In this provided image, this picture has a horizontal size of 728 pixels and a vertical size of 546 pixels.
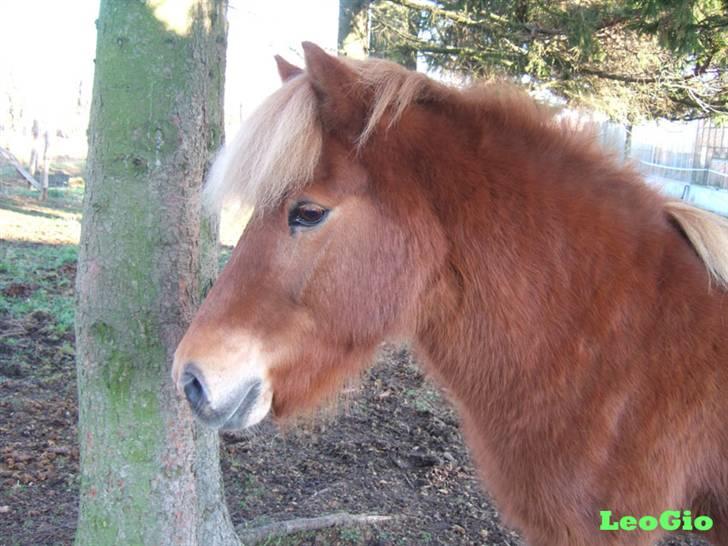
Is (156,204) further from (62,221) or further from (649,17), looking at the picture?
(62,221)

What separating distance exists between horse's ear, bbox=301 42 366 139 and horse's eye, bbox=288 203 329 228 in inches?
10.9

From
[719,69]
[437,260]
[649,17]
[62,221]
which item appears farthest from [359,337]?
[62,221]

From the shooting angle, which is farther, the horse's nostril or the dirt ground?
the dirt ground

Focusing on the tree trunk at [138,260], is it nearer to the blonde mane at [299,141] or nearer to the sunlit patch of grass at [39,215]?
the blonde mane at [299,141]

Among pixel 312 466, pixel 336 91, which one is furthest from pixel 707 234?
pixel 312 466

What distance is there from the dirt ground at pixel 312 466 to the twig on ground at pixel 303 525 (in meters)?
0.04

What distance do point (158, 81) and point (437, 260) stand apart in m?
1.23

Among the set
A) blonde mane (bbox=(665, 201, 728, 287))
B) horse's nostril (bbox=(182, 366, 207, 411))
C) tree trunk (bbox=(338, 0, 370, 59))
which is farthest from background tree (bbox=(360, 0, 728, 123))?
horse's nostril (bbox=(182, 366, 207, 411))

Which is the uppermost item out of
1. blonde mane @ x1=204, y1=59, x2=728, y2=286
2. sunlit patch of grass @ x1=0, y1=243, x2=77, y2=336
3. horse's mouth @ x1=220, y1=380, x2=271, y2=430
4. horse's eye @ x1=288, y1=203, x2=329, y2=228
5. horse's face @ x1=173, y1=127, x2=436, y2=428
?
blonde mane @ x1=204, y1=59, x2=728, y2=286

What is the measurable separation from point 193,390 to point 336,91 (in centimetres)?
104

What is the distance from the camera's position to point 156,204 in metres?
2.23

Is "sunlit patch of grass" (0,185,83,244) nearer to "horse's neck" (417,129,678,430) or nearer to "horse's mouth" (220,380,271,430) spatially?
"horse's mouth" (220,380,271,430)

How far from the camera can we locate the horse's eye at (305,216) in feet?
6.26

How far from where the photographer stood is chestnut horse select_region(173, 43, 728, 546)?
75.0 inches
